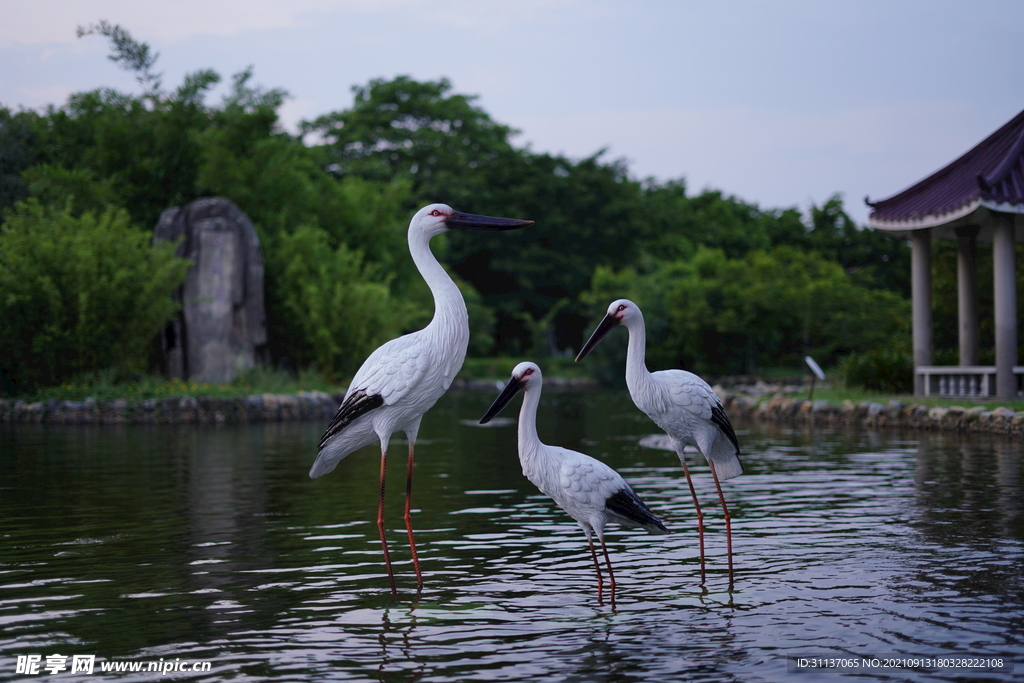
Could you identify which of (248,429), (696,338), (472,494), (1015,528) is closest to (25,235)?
(248,429)

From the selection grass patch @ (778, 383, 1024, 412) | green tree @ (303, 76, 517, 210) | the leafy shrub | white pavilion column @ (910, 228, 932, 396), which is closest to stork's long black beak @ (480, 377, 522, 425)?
grass patch @ (778, 383, 1024, 412)

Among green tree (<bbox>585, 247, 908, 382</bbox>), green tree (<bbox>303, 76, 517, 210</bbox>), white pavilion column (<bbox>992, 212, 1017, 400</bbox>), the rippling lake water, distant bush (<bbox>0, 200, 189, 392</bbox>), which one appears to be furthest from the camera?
green tree (<bbox>303, 76, 517, 210</bbox>)

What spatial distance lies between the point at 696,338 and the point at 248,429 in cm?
2586

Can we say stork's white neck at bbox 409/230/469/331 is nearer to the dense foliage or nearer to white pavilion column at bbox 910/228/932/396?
white pavilion column at bbox 910/228/932/396

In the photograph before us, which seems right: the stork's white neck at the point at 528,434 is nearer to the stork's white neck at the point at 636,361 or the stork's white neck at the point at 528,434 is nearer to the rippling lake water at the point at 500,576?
the stork's white neck at the point at 636,361

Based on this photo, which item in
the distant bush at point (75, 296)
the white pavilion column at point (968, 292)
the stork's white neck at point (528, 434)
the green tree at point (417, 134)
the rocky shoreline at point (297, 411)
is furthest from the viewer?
the green tree at point (417, 134)

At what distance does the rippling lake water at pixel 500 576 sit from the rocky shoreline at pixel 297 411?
601 cm

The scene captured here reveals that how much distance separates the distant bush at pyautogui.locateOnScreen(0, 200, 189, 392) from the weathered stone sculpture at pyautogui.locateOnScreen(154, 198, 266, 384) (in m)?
1.50

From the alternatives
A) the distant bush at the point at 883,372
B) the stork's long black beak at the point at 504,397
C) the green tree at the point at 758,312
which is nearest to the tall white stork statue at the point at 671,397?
the stork's long black beak at the point at 504,397

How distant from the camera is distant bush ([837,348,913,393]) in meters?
23.0

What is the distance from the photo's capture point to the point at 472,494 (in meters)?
11.6

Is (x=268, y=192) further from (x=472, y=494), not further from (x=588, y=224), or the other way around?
(x=588, y=224)

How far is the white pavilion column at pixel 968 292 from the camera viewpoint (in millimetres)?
20828

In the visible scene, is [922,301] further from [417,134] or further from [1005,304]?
[417,134]
